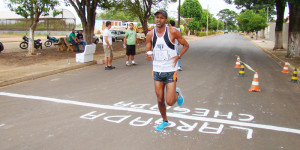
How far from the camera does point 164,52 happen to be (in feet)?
14.5

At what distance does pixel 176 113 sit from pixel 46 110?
269cm

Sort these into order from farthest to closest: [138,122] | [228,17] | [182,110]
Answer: [228,17] → [182,110] → [138,122]

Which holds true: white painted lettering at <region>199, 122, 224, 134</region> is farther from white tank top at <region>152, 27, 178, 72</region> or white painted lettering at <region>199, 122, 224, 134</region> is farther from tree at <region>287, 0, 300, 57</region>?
tree at <region>287, 0, 300, 57</region>

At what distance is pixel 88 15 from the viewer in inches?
750

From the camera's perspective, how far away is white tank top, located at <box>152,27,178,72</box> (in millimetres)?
4371

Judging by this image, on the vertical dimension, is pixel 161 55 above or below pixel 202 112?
above

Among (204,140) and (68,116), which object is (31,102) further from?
(204,140)

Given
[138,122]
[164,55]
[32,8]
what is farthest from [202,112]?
[32,8]

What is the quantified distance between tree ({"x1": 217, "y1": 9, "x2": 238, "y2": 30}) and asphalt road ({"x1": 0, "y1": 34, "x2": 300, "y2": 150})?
177 metres

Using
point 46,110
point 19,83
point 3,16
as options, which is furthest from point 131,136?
point 3,16

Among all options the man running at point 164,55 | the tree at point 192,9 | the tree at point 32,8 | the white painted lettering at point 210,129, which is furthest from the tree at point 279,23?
the tree at point 192,9

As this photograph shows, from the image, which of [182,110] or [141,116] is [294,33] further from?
[141,116]

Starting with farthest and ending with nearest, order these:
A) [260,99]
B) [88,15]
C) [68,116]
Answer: [88,15] < [260,99] < [68,116]

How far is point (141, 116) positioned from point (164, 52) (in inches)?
61.0
